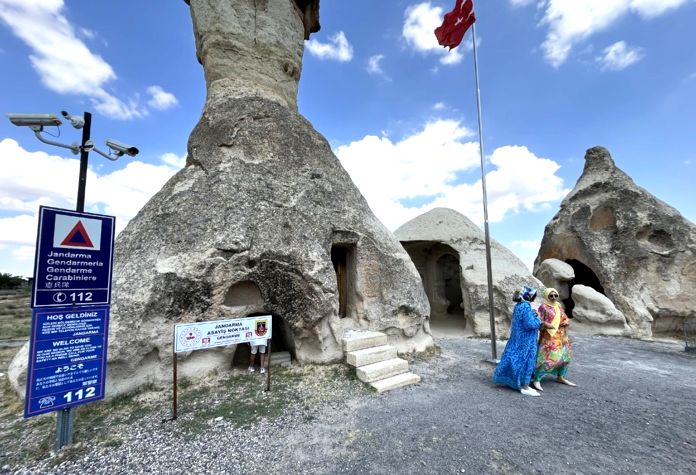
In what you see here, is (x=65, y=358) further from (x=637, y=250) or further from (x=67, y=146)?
(x=637, y=250)

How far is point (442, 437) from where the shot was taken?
4.08 m

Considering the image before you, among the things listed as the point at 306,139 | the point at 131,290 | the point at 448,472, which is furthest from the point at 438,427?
the point at 306,139

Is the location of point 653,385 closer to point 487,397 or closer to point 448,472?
point 487,397

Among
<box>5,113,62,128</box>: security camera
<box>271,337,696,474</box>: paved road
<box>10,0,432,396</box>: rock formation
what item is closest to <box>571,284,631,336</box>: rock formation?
<box>271,337,696,474</box>: paved road

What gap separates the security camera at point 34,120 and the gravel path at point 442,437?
412 cm

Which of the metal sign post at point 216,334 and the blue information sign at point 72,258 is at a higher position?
the blue information sign at point 72,258

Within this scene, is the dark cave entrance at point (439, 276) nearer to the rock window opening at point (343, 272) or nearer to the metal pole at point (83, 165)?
the rock window opening at point (343, 272)

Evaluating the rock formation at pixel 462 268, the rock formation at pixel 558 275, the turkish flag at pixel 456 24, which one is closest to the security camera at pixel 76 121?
the turkish flag at pixel 456 24

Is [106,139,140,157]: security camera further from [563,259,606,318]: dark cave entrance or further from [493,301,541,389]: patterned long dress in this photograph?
[563,259,606,318]: dark cave entrance

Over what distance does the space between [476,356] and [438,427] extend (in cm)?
455

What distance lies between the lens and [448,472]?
11.1 feet

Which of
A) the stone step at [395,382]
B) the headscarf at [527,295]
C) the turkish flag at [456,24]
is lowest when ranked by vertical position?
the stone step at [395,382]

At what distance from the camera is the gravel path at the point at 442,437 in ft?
11.5

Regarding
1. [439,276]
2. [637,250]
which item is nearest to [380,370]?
[439,276]
